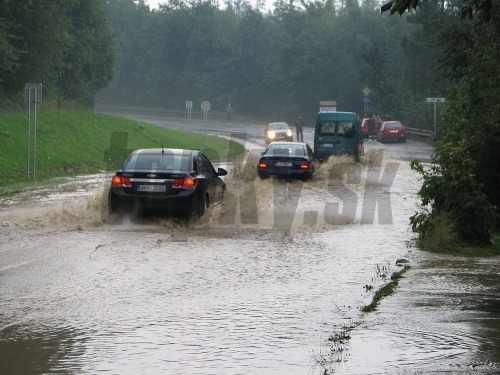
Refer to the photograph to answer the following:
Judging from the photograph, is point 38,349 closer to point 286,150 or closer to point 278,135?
point 286,150

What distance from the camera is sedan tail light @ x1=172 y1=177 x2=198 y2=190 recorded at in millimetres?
18391

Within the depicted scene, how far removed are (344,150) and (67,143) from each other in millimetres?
12391

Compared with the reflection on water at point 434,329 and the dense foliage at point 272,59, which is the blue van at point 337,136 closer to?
the reflection on water at point 434,329

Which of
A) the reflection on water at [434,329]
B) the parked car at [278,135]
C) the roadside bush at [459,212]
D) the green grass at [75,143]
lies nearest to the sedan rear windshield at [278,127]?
the parked car at [278,135]

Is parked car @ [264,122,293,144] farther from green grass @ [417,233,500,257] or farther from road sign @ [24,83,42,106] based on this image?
green grass @ [417,233,500,257]

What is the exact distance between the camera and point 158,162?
18.9 metres

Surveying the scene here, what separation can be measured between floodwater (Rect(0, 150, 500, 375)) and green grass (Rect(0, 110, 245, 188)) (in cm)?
1182

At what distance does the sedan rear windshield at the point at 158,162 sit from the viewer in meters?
18.7

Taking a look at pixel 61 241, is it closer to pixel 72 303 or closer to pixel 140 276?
pixel 140 276

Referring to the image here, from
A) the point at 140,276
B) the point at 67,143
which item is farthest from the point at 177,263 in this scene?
the point at 67,143

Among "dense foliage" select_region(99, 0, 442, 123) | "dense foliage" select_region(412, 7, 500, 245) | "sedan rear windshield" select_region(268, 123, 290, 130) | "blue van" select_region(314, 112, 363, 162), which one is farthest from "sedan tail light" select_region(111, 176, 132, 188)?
"dense foliage" select_region(99, 0, 442, 123)

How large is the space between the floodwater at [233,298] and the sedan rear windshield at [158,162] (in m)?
0.98

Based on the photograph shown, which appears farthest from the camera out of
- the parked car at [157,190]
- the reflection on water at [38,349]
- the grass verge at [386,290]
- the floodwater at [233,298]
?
the parked car at [157,190]

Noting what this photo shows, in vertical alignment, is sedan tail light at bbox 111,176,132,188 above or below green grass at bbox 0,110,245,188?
above
